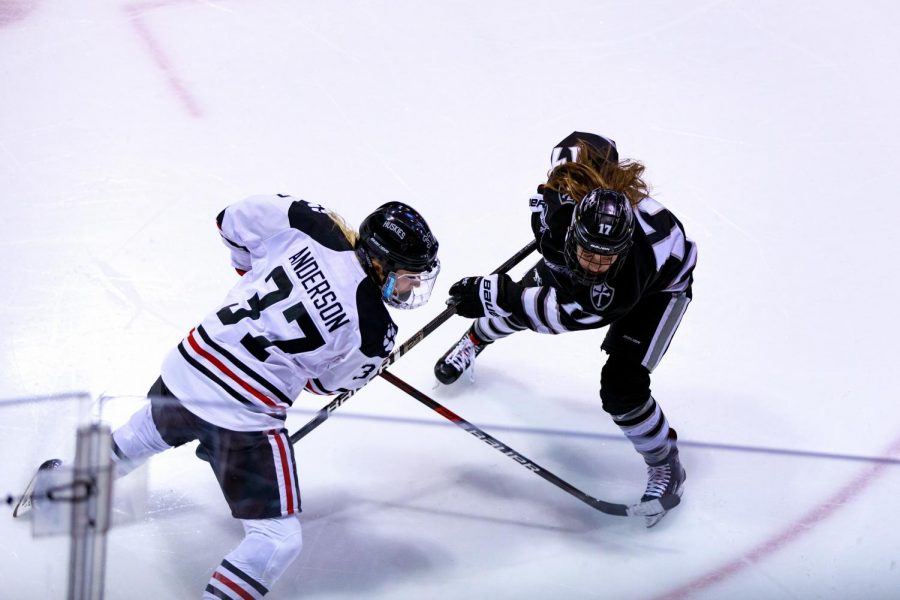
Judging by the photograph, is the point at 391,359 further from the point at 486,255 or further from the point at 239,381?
the point at 486,255

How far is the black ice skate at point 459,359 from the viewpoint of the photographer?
361cm

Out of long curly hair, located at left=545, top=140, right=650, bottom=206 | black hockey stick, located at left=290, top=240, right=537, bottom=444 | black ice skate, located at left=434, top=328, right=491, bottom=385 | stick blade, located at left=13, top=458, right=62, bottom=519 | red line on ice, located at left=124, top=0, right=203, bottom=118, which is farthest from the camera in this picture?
red line on ice, located at left=124, top=0, right=203, bottom=118

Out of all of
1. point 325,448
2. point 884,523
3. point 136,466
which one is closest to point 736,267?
point 884,523

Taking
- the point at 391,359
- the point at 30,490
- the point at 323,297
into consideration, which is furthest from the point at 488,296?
the point at 30,490

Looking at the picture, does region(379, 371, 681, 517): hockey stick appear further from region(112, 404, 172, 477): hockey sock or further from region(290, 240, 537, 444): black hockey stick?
region(112, 404, 172, 477): hockey sock

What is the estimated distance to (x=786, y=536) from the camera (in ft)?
9.29

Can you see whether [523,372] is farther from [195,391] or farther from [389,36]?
[389,36]

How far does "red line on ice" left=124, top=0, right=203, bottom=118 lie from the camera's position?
4602mm

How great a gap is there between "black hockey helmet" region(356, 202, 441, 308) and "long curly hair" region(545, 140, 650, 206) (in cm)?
48

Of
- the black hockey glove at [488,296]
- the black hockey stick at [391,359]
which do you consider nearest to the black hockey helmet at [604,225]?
the black hockey glove at [488,296]

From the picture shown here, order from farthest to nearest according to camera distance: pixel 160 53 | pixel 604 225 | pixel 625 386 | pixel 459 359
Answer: pixel 160 53
pixel 459 359
pixel 625 386
pixel 604 225

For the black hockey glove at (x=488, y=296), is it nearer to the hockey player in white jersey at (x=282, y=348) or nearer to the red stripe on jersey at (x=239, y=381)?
the hockey player in white jersey at (x=282, y=348)

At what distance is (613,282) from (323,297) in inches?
28.9

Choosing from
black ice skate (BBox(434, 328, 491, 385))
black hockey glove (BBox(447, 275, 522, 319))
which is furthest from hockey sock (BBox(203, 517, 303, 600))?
black ice skate (BBox(434, 328, 491, 385))
